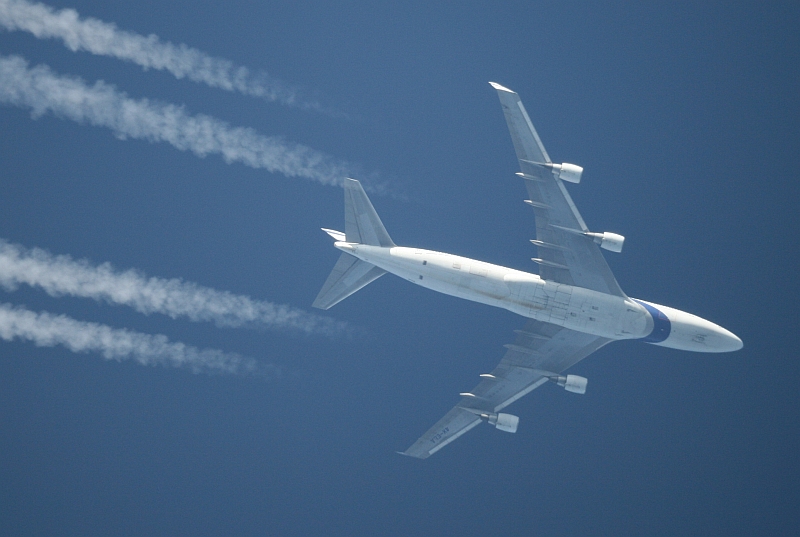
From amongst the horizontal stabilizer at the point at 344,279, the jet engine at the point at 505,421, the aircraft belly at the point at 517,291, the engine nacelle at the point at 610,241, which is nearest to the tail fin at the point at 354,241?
the horizontal stabilizer at the point at 344,279

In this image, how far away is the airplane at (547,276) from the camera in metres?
38.6

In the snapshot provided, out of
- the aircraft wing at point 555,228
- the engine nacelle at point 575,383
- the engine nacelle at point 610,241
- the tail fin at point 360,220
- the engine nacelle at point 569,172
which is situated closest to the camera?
the engine nacelle at point 569,172

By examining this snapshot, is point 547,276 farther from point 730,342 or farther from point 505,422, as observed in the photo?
point 730,342

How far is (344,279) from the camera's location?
→ 40.2 m

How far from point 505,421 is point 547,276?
897 centimetres

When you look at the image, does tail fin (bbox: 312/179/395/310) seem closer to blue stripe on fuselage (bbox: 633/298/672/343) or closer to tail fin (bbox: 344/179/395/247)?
tail fin (bbox: 344/179/395/247)

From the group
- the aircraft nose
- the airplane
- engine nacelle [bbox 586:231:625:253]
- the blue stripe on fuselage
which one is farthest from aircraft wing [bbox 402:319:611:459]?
the aircraft nose

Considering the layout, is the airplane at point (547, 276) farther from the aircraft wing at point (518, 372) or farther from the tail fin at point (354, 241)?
the aircraft wing at point (518, 372)

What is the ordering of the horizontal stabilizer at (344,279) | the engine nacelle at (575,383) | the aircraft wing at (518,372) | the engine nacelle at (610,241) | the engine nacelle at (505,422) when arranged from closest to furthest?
the engine nacelle at (610,241), the horizontal stabilizer at (344,279), the engine nacelle at (575,383), the aircraft wing at (518,372), the engine nacelle at (505,422)

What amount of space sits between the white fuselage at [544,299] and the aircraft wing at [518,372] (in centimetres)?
199

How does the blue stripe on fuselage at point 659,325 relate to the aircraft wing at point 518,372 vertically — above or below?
above

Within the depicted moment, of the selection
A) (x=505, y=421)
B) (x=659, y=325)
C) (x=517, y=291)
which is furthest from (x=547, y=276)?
(x=505, y=421)

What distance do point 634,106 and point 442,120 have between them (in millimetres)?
13751

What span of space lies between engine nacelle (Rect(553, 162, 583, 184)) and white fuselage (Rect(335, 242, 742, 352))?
570 cm
